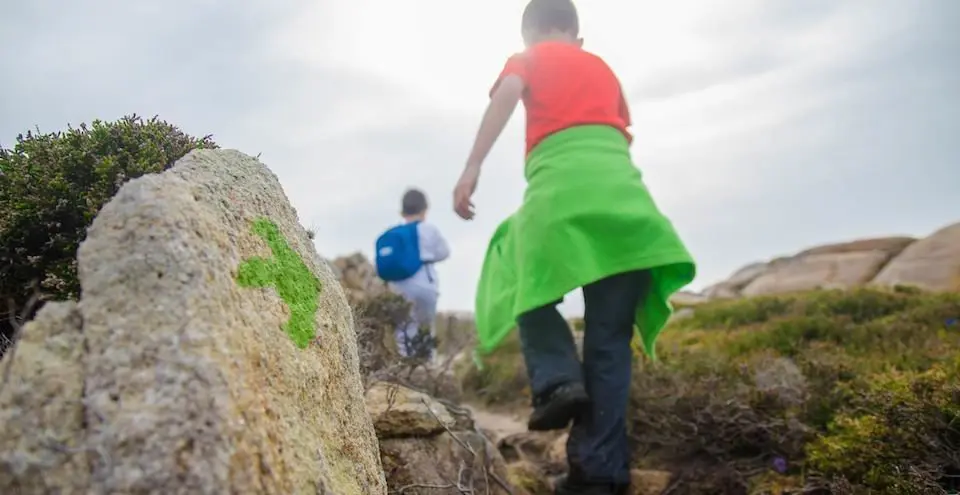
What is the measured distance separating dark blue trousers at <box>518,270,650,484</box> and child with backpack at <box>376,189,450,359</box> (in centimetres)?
374

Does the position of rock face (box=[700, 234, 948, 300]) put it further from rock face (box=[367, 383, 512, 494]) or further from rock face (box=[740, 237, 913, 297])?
rock face (box=[367, 383, 512, 494])

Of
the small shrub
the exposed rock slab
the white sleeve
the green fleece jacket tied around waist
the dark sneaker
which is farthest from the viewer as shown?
the exposed rock slab

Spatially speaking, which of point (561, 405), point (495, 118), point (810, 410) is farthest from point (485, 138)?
point (810, 410)

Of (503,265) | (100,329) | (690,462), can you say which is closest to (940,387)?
(690,462)

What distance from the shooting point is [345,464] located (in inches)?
72.4

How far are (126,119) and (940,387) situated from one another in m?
3.95

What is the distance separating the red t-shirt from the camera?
12.7ft

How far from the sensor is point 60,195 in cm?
250

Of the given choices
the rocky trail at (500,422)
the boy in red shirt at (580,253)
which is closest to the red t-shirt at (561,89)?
the boy in red shirt at (580,253)

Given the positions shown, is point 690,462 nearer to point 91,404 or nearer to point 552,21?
point 552,21

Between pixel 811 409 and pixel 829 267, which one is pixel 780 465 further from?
pixel 829 267

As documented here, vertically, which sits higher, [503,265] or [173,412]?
[503,265]

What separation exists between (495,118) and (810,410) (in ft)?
8.67

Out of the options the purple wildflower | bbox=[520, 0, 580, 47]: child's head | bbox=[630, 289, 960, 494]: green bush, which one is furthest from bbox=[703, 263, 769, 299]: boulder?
bbox=[520, 0, 580, 47]: child's head
